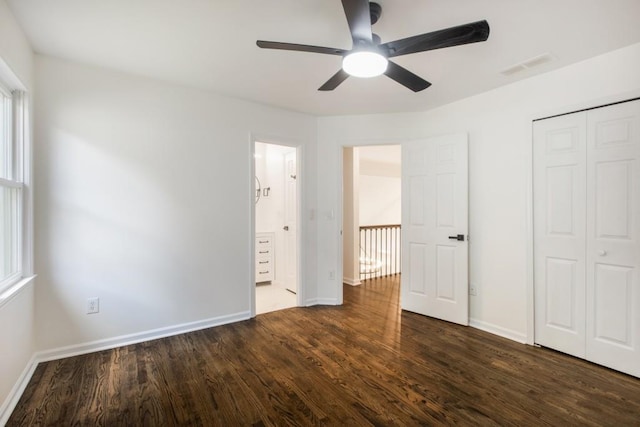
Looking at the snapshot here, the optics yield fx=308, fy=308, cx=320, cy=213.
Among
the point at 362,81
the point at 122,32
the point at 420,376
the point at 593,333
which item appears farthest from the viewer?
the point at 362,81

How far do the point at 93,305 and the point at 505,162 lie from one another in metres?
3.98

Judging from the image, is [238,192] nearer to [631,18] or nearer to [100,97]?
[100,97]

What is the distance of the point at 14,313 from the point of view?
1.99m

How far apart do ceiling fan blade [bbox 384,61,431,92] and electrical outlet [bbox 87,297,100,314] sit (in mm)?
2961

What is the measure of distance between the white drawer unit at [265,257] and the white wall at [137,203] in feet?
4.62

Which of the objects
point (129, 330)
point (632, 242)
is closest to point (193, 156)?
point (129, 330)

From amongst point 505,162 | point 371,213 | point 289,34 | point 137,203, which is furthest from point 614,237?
point 371,213

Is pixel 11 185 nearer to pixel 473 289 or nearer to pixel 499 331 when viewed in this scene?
pixel 473 289

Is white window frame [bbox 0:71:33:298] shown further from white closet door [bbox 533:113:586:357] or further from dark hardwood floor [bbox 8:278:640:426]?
white closet door [bbox 533:113:586:357]

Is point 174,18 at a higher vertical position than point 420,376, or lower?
higher

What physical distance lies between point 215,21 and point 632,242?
3327 mm

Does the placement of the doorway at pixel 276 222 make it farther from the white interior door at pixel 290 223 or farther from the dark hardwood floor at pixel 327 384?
the dark hardwood floor at pixel 327 384

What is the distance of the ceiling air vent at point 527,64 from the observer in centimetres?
240

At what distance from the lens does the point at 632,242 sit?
228cm
